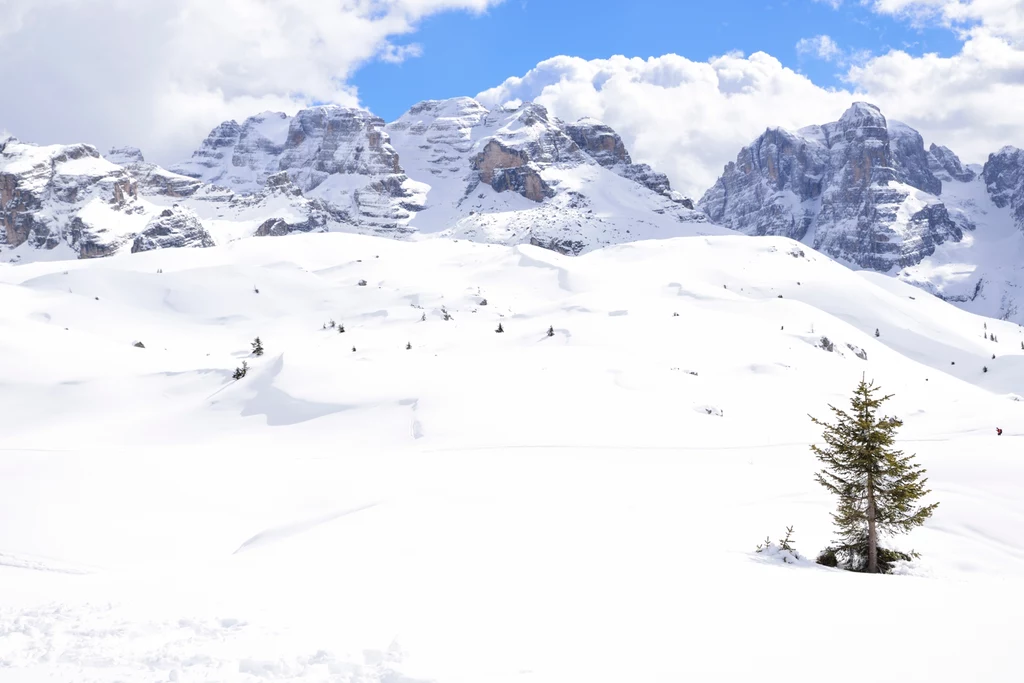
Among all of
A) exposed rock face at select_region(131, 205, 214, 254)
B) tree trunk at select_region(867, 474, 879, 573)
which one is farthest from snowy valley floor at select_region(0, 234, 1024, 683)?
exposed rock face at select_region(131, 205, 214, 254)

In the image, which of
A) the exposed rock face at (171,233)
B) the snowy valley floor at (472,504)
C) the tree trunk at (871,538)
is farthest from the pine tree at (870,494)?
the exposed rock face at (171,233)

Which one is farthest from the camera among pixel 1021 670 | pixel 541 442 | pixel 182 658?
pixel 541 442

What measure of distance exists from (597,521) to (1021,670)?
8278 millimetres

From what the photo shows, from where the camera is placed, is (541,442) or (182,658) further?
(541,442)

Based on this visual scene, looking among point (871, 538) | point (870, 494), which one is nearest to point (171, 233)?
point (870, 494)

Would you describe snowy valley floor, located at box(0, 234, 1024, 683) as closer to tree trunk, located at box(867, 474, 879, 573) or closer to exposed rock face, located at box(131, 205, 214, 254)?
tree trunk, located at box(867, 474, 879, 573)

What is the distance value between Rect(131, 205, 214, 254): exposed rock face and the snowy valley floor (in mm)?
152936

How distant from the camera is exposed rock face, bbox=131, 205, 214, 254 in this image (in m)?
189

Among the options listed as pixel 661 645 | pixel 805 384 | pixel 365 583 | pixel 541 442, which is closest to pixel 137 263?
pixel 541 442

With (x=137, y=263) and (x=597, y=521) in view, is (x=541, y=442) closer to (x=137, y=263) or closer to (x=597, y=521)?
(x=597, y=521)

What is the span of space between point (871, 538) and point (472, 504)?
8.50 metres

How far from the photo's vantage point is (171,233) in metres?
192

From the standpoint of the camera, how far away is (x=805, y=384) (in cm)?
3556

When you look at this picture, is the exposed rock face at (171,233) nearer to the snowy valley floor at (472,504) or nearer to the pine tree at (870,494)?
the snowy valley floor at (472,504)
